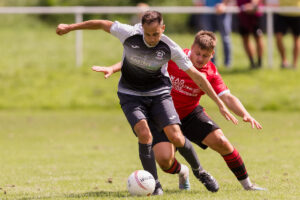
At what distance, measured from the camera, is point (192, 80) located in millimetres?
7270

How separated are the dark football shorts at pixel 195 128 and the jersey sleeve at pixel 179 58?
721 mm

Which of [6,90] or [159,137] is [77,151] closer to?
[159,137]

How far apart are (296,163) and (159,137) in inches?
104

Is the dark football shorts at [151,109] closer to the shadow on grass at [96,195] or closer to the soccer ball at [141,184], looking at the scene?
the soccer ball at [141,184]

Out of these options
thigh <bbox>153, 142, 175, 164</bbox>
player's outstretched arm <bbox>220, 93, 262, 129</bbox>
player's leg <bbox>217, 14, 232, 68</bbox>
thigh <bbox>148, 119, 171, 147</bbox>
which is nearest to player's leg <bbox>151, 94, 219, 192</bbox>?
thigh <bbox>153, 142, 175, 164</bbox>

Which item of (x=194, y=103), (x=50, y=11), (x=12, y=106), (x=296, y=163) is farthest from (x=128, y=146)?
(x=50, y=11)

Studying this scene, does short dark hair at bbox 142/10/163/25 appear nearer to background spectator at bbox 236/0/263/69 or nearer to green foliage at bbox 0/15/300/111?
green foliage at bbox 0/15/300/111

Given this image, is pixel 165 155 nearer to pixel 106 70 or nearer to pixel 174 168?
pixel 174 168

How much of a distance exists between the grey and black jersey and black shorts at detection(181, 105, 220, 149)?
0.47 meters

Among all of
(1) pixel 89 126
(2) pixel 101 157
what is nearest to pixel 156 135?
(2) pixel 101 157

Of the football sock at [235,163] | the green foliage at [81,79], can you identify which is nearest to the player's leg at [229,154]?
the football sock at [235,163]

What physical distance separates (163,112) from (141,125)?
294mm

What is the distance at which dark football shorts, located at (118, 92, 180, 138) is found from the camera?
6.80 metres

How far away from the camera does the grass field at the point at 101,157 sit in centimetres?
713
